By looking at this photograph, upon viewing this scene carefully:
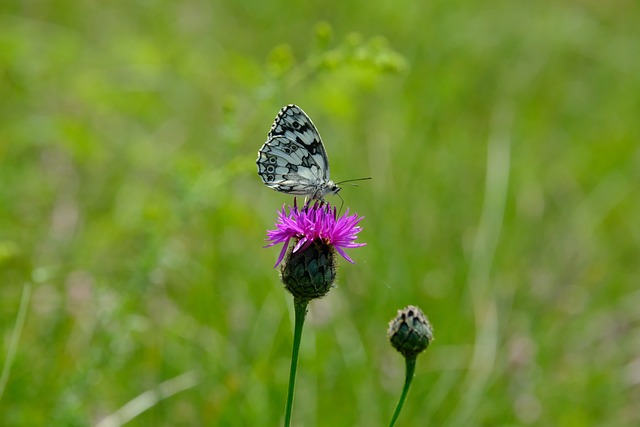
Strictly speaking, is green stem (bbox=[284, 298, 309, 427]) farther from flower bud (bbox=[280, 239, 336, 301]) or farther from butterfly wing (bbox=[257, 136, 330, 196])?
butterfly wing (bbox=[257, 136, 330, 196])

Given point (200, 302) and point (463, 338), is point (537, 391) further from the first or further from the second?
point (200, 302)

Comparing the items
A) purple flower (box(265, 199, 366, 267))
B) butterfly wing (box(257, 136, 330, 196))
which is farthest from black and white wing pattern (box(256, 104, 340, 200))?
purple flower (box(265, 199, 366, 267))

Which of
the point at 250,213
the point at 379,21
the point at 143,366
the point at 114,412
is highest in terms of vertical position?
the point at 379,21

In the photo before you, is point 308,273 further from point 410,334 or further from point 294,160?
point 294,160

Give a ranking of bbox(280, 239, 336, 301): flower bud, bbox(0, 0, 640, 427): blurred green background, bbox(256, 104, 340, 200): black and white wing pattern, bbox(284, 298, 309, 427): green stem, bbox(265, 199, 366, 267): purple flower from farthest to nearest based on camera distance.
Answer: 1. bbox(0, 0, 640, 427): blurred green background
2. bbox(256, 104, 340, 200): black and white wing pattern
3. bbox(265, 199, 366, 267): purple flower
4. bbox(280, 239, 336, 301): flower bud
5. bbox(284, 298, 309, 427): green stem

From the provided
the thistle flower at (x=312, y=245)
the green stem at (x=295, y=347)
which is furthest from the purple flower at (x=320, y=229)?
the green stem at (x=295, y=347)

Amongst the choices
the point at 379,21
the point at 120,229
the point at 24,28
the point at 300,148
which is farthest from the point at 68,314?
the point at 379,21
